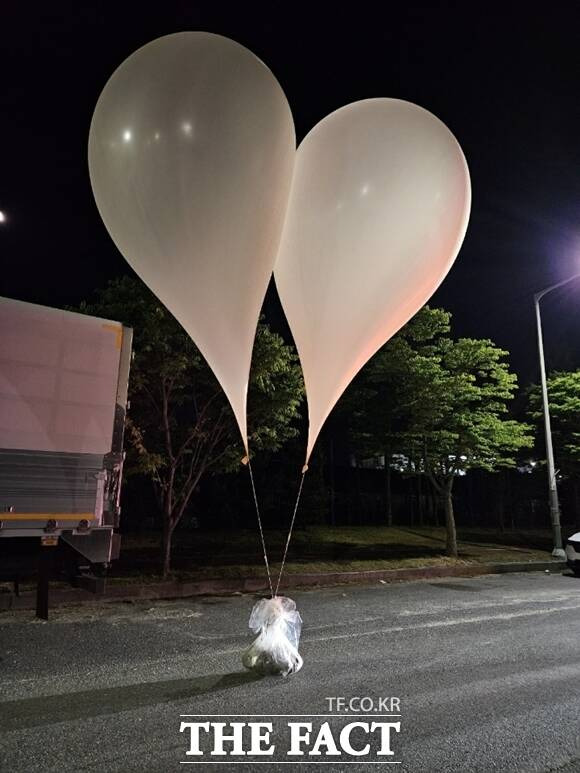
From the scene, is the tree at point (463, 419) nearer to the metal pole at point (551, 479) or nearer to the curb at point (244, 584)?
the metal pole at point (551, 479)

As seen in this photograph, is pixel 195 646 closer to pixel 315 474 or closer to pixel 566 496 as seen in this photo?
pixel 315 474

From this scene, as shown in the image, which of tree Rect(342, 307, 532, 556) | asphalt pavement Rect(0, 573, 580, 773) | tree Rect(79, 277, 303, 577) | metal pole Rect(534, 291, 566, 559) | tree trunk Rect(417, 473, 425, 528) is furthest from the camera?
tree trunk Rect(417, 473, 425, 528)

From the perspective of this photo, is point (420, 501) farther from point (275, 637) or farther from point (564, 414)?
point (275, 637)

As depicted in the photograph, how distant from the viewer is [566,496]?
31672 mm

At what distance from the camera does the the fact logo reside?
3.49m

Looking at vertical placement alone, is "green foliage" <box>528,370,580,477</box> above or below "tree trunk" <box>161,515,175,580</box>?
above

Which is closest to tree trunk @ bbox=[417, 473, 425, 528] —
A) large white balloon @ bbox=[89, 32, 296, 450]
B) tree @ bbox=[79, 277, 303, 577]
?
tree @ bbox=[79, 277, 303, 577]

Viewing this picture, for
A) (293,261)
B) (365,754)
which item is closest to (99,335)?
(293,261)

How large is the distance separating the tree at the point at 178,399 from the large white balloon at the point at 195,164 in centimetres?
573

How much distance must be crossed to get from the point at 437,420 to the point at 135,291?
367 inches

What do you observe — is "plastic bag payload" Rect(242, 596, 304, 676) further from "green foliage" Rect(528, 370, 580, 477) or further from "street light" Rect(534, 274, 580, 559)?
"green foliage" Rect(528, 370, 580, 477)

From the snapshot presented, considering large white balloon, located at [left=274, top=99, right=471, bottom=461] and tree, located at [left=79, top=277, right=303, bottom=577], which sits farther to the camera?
tree, located at [left=79, top=277, right=303, bottom=577]

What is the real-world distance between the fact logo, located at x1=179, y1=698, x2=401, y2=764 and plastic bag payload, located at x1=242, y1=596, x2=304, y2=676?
778 mm

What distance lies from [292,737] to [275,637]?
119 cm
